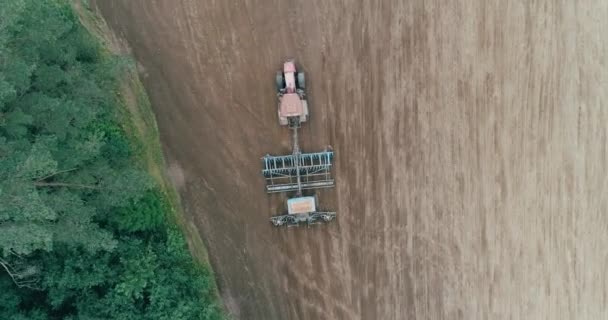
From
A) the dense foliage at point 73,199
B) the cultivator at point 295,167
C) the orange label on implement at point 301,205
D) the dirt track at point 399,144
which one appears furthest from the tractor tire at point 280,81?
the dense foliage at point 73,199

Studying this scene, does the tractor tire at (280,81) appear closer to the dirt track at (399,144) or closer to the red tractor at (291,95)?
the red tractor at (291,95)

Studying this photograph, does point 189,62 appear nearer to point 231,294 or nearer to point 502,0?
point 231,294

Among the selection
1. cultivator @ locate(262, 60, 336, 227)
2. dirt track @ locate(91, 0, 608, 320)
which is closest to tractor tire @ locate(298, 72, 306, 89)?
cultivator @ locate(262, 60, 336, 227)

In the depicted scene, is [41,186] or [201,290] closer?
[41,186]

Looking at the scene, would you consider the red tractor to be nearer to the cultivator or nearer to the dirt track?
the cultivator

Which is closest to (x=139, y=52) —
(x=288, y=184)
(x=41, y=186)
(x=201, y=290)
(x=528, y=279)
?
(x=41, y=186)

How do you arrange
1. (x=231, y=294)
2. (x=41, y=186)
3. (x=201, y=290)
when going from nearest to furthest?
1. (x=41, y=186)
2. (x=201, y=290)
3. (x=231, y=294)
